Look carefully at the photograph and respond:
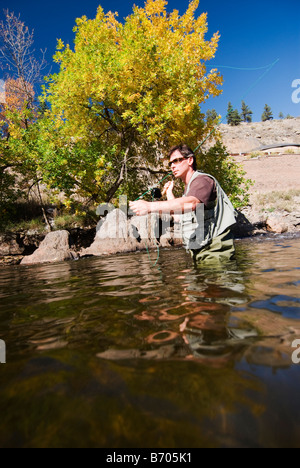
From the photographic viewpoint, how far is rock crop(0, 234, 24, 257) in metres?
11.1

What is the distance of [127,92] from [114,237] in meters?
6.23

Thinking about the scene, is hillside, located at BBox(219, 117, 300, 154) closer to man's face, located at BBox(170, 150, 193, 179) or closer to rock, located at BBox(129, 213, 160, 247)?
rock, located at BBox(129, 213, 160, 247)

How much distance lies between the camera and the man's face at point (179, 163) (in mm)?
3896

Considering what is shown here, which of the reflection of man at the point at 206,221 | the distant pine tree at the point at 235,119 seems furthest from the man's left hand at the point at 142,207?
the distant pine tree at the point at 235,119

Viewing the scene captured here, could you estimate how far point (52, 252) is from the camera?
984 cm

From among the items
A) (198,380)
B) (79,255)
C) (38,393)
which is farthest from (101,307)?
(79,255)

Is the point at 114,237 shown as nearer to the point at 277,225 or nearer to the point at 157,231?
the point at 157,231

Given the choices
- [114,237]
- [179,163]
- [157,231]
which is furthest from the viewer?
[157,231]

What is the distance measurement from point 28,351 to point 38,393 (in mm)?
532

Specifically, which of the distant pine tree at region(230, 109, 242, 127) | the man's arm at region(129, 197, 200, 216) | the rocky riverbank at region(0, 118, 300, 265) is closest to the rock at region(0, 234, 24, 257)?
the rocky riverbank at region(0, 118, 300, 265)

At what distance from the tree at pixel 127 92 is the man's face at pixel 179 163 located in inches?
267

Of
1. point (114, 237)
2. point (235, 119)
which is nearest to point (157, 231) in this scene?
point (114, 237)
